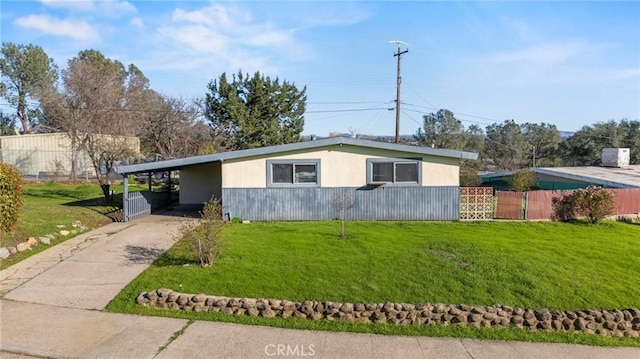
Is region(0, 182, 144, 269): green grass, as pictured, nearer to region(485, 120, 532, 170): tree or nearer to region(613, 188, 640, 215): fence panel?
region(613, 188, 640, 215): fence panel

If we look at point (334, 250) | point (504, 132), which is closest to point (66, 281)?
point (334, 250)

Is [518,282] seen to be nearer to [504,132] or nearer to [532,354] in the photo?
[532,354]

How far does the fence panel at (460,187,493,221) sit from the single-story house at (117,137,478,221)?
1.62 feet

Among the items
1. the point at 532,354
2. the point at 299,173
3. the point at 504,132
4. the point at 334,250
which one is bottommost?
the point at 532,354

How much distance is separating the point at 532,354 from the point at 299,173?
9.37 meters

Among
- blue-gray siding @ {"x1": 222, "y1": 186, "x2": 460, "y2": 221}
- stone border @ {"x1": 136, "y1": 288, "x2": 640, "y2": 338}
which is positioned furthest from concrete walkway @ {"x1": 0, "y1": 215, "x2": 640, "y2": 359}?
blue-gray siding @ {"x1": 222, "y1": 186, "x2": 460, "y2": 221}

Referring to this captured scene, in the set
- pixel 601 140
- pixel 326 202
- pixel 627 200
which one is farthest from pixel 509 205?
pixel 601 140

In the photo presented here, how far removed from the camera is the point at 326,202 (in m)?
13.9

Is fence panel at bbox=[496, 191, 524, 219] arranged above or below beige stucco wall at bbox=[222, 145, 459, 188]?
below

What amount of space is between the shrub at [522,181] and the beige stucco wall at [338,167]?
10206mm

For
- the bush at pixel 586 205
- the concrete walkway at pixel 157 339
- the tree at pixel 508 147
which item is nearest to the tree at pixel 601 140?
the tree at pixel 508 147

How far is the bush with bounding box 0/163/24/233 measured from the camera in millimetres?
9859

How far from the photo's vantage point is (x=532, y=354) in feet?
18.5

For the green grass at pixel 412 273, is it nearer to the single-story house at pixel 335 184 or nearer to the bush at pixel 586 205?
the single-story house at pixel 335 184
